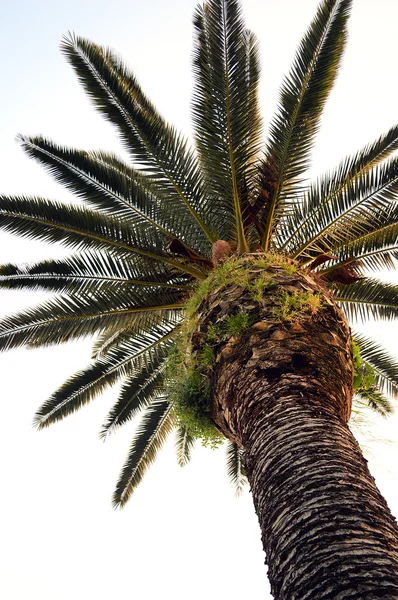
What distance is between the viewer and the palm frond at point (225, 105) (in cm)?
640

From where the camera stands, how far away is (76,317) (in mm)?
6492

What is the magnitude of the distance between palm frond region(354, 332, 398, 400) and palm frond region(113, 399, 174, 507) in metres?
3.42

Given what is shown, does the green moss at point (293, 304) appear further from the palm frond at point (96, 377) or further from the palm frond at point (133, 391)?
the palm frond at point (133, 391)

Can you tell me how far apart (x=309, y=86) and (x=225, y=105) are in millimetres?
1153

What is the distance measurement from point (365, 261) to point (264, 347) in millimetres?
A: 3601

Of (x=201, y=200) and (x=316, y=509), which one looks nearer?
(x=316, y=509)

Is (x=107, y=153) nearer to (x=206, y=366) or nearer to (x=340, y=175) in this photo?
(x=340, y=175)

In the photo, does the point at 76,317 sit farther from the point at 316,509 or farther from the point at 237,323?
the point at 316,509

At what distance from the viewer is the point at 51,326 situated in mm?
6566

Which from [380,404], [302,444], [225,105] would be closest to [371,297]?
[380,404]

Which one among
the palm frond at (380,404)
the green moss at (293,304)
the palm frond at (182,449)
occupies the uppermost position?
the palm frond at (380,404)


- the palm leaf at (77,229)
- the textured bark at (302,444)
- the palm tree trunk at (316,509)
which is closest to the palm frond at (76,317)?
the palm leaf at (77,229)

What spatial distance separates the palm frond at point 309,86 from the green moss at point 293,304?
248 centimetres

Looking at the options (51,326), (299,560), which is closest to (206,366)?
(299,560)
